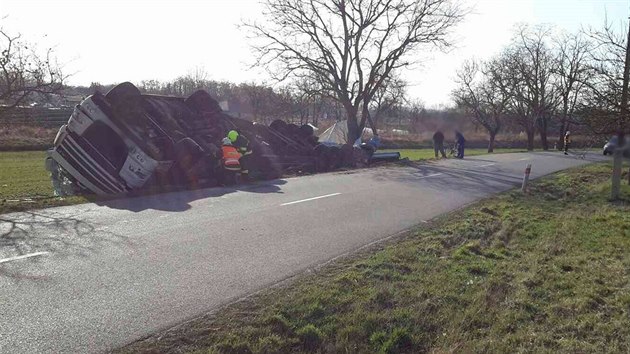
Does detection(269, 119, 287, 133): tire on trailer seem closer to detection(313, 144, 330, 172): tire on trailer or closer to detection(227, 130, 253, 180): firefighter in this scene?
detection(313, 144, 330, 172): tire on trailer

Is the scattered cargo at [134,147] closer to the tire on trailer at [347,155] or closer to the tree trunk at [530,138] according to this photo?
the tire on trailer at [347,155]

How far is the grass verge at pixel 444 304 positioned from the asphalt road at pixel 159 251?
0.48m

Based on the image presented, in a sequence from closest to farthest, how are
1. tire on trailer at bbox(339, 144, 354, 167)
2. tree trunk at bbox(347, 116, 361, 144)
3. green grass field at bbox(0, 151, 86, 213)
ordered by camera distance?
green grass field at bbox(0, 151, 86, 213) → tire on trailer at bbox(339, 144, 354, 167) → tree trunk at bbox(347, 116, 361, 144)

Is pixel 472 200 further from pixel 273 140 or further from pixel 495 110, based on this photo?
pixel 495 110

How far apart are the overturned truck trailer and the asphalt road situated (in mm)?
1288

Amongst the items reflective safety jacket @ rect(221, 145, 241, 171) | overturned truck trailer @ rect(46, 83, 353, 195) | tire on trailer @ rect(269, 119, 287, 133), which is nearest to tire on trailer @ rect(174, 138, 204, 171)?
overturned truck trailer @ rect(46, 83, 353, 195)

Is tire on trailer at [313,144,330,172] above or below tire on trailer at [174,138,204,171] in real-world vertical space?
below

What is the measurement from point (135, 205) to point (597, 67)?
420 inches

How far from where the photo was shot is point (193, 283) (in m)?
5.25

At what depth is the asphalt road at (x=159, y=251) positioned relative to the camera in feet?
13.7

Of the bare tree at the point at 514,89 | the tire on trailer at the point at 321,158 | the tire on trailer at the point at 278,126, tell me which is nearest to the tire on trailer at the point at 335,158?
the tire on trailer at the point at 321,158

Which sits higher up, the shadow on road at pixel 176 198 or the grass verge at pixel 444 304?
the shadow on road at pixel 176 198

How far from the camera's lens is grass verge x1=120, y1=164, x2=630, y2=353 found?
403 cm

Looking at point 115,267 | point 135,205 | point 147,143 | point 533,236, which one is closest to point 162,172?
point 147,143
